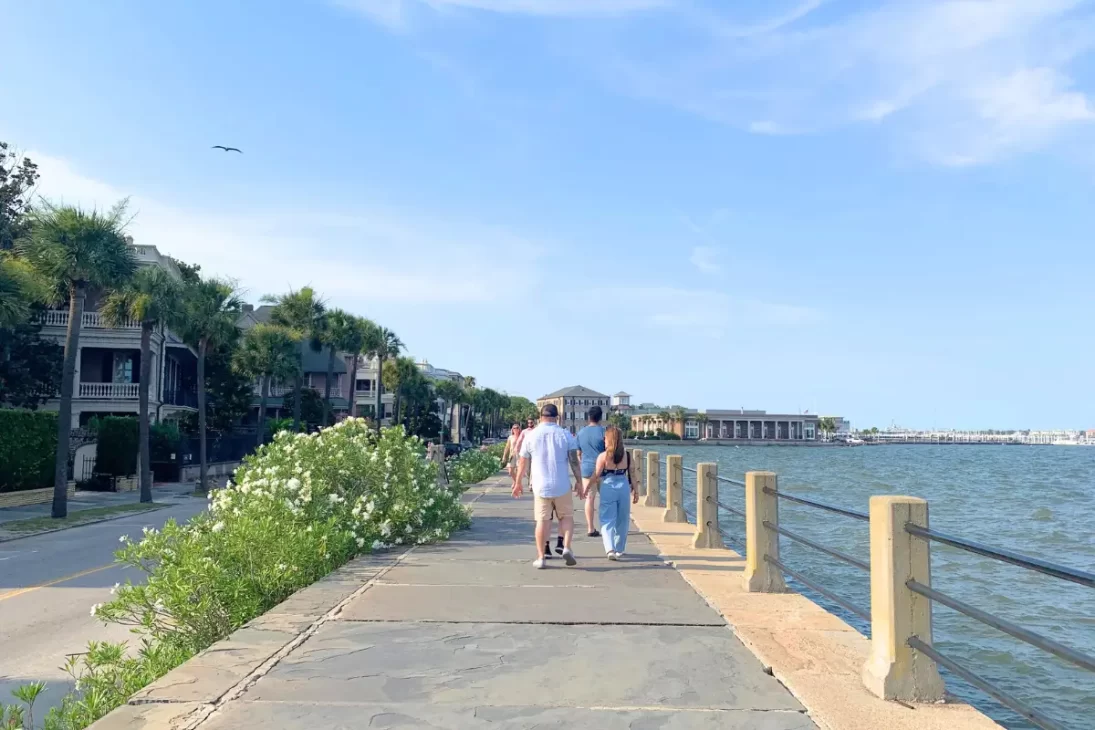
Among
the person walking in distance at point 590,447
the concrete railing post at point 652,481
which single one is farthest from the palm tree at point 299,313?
the person walking in distance at point 590,447

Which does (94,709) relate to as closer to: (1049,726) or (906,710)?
(906,710)

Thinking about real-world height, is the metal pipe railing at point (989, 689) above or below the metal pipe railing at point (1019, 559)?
below

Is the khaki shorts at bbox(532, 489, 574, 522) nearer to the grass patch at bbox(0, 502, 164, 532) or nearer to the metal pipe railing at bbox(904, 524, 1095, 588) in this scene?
the metal pipe railing at bbox(904, 524, 1095, 588)

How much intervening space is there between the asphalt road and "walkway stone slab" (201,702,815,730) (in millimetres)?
3331

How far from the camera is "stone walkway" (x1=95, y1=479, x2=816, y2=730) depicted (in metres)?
4.57

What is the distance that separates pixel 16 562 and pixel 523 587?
12.7 m

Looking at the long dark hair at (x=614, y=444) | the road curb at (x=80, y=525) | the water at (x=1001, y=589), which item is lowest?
the water at (x=1001, y=589)

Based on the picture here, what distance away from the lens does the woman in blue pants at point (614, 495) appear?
10336mm

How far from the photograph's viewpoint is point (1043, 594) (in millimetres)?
16109

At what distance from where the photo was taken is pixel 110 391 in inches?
1709

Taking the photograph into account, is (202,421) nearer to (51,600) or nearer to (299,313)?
(299,313)

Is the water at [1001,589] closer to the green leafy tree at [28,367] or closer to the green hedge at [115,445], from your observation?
the green hedge at [115,445]

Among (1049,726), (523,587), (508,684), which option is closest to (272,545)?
(523,587)

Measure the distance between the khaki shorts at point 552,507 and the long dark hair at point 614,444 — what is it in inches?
38.6
